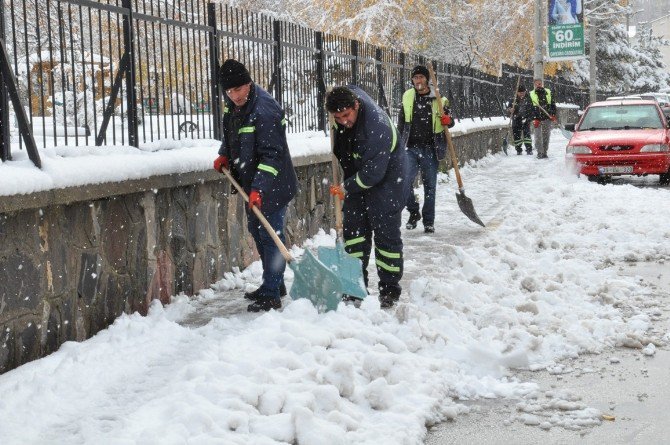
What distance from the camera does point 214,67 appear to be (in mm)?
7672

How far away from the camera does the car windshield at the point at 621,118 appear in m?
16.6

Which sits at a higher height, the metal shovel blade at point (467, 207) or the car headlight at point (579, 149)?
the car headlight at point (579, 149)

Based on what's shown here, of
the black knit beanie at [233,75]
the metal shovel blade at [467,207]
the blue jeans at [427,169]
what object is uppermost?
the black knit beanie at [233,75]

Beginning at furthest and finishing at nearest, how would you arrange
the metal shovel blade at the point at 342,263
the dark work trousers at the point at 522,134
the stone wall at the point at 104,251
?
the dark work trousers at the point at 522,134, the metal shovel blade at the point at 342,263, the stone wall at the point at 104,251

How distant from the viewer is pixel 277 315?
5.70 m

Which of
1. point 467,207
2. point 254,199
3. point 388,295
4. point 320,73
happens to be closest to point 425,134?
point 467,207

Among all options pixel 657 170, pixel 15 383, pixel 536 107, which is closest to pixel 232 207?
pixel 15 383

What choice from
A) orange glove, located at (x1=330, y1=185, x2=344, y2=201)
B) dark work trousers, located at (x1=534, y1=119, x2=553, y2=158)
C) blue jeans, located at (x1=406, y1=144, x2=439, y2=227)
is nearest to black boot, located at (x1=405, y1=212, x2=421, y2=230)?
blue jeans, located at (x1=406, y1=144, x2=439, y2=227)

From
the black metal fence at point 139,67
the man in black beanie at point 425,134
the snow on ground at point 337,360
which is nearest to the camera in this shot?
the snow on ground at point 337,360

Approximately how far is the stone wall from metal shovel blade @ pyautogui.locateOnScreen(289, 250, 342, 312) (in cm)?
108

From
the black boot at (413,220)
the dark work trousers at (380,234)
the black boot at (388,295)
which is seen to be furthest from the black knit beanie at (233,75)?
the black boot at (413,220)

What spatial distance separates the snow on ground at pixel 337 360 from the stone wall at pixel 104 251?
0.47 ft

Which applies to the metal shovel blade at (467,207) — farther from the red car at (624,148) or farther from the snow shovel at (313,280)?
the red car at (624,148)

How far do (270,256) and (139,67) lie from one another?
1699mm
